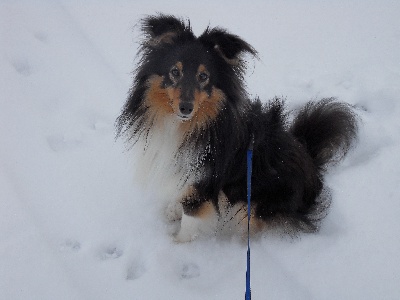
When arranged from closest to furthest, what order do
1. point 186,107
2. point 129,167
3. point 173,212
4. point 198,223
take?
point 186,107 → point 198,223 → point 173,212 → point 129,167

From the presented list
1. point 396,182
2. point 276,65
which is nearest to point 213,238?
point 396,182

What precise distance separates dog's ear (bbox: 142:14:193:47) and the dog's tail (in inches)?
44.4

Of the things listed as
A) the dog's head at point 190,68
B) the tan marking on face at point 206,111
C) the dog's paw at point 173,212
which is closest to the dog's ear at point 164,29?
the dog's head at point 190,68

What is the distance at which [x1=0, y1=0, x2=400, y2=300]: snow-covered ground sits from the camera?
8.80ft

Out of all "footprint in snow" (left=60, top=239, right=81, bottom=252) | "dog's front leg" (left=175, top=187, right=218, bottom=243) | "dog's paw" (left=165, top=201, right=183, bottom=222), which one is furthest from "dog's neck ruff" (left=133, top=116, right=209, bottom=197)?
"footprint in snow" (left=60, top=239, right=81, bottom=252)

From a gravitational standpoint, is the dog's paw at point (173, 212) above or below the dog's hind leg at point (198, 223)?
above

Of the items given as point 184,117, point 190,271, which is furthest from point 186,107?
point 190,271

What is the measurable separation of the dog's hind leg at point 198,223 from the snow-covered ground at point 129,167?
8 centimetres

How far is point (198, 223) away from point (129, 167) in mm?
853

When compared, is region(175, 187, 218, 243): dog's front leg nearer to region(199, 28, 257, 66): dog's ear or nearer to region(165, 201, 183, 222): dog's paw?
region(165, 201, 183, 222): dog's paw

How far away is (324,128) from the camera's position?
9.68 ft

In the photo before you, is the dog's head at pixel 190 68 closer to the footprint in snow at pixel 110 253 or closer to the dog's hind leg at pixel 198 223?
the dog's hind leg at pixel 198 223

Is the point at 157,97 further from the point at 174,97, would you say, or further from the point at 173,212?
the point at 173,212

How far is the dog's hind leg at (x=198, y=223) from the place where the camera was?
2764 millimetres
